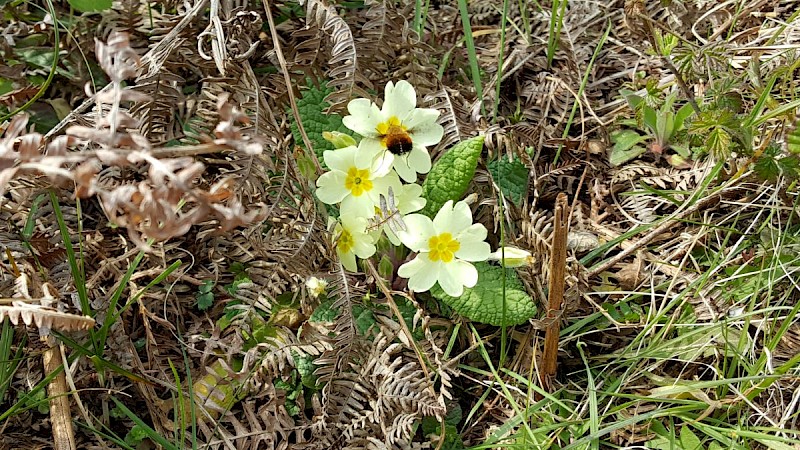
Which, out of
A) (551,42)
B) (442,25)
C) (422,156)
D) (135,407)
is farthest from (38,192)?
(551,42)

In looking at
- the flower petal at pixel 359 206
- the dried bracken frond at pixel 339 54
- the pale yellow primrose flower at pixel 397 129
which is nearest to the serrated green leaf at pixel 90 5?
the dried bracken frond at pixel 339 54

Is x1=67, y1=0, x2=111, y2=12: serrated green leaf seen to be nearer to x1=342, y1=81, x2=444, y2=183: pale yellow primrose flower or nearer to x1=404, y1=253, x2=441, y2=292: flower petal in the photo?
x1=342, y1=81, x2=444, y2=183: pale yellow primrose flower

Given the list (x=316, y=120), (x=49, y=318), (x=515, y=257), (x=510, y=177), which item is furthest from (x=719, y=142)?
(x=49, y=318)

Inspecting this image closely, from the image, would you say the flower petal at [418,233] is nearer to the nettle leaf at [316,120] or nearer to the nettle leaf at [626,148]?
the nettle leaf at [316,120]

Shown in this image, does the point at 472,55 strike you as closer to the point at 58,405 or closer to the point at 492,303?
the point at 492,303

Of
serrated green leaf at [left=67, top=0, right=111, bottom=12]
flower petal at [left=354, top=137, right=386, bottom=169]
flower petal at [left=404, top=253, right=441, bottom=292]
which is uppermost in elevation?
serrated green leaf at [left=67, top=0, right=111, bottom=12]

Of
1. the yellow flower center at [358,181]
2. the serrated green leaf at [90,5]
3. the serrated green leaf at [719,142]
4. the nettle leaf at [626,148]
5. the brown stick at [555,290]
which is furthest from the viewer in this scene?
the nettle leaf at [626,148]

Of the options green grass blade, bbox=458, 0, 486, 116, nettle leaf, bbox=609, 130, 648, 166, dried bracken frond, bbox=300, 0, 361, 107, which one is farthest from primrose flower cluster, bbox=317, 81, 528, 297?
nettle leaf, bbox=609, 130, 648, 166
